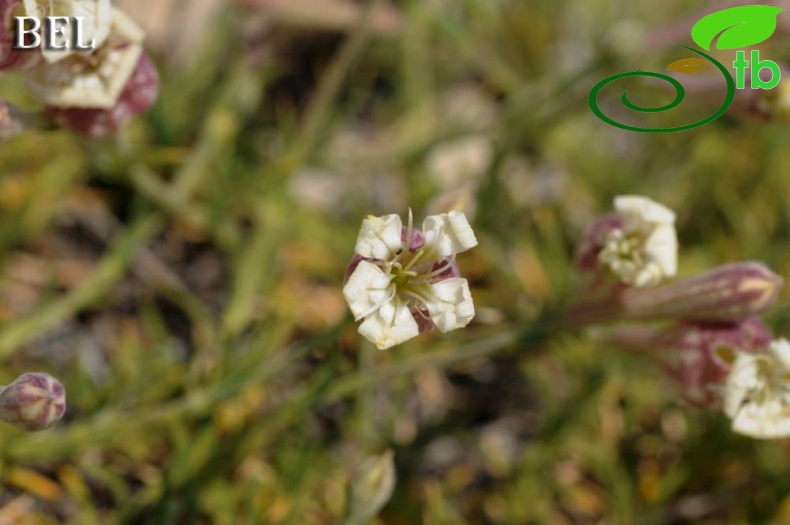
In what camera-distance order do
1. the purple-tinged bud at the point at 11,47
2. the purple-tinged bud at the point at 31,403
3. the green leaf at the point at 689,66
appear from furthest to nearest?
the green leaf at the point at 689,66 < the purple-tinged bud at the point at 11,47 < the purple-tinged bud at the point at 31,403

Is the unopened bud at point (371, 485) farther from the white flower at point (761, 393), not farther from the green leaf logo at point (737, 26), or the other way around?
the green leaf logo at point (737, 26)

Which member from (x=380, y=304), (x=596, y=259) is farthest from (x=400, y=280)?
(x=596, y=259)

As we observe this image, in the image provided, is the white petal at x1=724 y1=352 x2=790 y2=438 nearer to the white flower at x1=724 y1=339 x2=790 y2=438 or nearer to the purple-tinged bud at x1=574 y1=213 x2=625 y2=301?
the white flower at x1=724 y1=339 x2=790 y2=438

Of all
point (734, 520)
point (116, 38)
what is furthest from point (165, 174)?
point (734, 520)

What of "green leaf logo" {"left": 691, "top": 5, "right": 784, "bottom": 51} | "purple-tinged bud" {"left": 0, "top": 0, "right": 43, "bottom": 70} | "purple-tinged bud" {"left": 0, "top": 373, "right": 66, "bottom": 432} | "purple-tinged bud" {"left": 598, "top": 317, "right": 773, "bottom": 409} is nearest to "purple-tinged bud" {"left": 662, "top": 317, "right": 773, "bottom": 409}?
"purple-tinged bud" {"left": 598, "top": 317, "right": 773, "bottom": 409}

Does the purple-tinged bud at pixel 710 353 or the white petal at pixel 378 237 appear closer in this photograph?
the white petal at pixel 378 237

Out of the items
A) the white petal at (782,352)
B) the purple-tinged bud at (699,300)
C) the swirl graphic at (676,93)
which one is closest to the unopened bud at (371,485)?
the purple-tinged bud at (699,300)

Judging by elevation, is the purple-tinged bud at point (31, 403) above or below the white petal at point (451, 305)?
below
